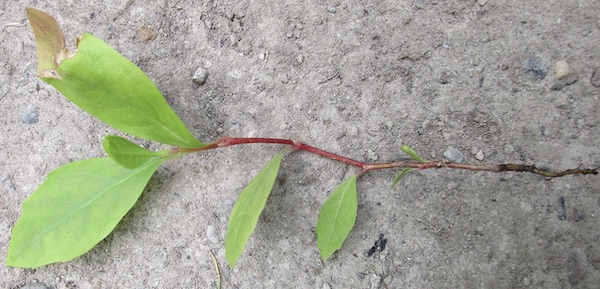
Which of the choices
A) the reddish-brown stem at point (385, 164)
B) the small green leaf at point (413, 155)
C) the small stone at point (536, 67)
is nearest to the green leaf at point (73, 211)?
the reddish-brown stem at point (385, 164)

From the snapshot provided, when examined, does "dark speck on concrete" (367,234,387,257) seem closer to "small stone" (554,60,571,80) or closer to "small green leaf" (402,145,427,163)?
"small green leaf" (402,145,427,163)

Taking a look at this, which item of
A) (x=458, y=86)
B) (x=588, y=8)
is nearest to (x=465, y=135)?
(x=458, y=86)

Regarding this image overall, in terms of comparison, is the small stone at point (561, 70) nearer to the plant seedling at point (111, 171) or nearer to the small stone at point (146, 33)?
the plant seedling at point (111, 171)

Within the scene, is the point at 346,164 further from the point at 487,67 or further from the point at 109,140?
the point at 109,140

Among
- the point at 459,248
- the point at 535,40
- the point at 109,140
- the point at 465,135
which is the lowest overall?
the point at 459,248

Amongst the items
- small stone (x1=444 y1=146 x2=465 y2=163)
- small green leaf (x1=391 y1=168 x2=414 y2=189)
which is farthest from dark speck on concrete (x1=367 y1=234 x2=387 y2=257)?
small stone (x1=444 y1=146 x2=465 y2=163)

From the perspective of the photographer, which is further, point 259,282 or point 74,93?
point 259,282
